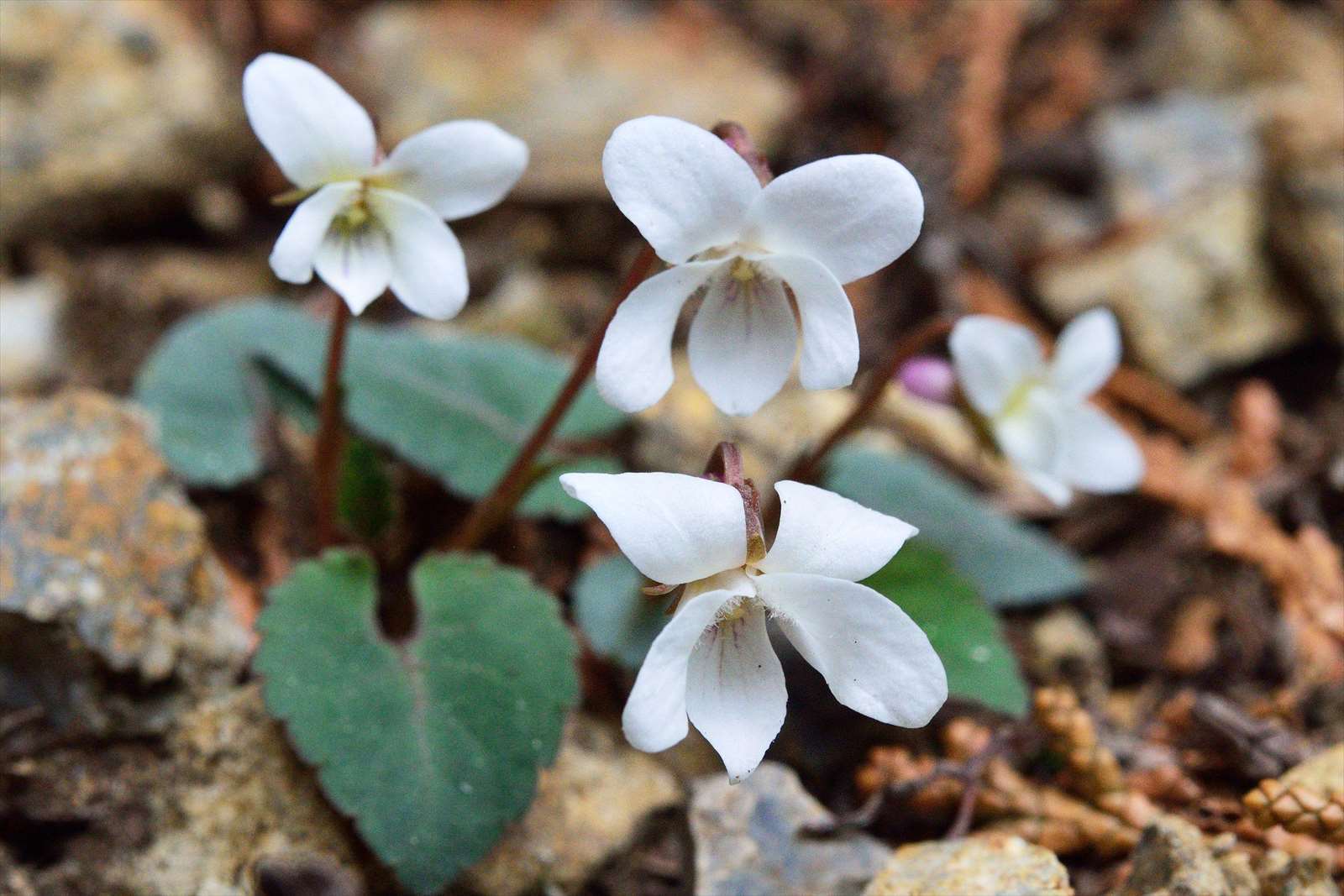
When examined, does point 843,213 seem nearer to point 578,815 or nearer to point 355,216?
point 355,216

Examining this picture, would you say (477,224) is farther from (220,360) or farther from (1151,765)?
(1151,765)

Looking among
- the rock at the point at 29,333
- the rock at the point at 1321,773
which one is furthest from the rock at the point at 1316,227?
the rock at the point at 29,333

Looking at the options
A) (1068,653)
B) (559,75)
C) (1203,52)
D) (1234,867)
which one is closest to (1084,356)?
(1068,653)

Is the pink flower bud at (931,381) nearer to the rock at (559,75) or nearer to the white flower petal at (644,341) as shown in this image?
the white flower petal at (644,341)

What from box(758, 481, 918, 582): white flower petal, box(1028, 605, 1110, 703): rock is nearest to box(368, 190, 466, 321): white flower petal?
box(758, 481, 918, 582): white flower petal

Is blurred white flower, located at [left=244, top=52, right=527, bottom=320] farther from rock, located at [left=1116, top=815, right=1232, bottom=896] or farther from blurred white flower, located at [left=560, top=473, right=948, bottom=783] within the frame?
rock, located at [left=1116, top=815, right=1232, bottom=896]

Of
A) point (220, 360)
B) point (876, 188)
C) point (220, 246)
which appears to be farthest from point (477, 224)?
point (876, 188)
